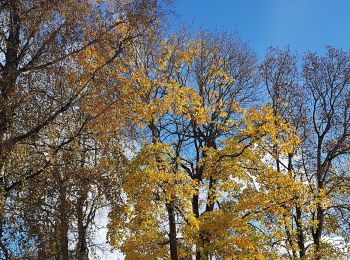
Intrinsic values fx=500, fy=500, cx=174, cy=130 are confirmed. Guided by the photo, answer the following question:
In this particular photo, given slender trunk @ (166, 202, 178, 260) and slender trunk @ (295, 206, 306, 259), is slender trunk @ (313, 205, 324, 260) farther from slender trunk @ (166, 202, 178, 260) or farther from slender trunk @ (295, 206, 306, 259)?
slender trunk @ (166, 202, 178, 260)

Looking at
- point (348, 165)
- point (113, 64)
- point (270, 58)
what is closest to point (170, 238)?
point (113, 64)

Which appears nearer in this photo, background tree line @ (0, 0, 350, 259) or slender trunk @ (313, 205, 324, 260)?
background tree line @ (0, 0, 350, 259)

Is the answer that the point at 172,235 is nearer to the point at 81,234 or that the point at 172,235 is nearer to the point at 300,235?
the point at 81,234

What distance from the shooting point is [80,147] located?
13.5m

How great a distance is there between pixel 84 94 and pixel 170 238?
7883 mm

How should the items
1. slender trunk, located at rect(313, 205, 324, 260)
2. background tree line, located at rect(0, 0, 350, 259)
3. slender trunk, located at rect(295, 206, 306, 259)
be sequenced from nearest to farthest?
background tree line, located at rect(0, 0, 350, 259)
slender trunk, located at rect(295, 206, 306, 259)
slender trunk, located at rect(313, 205, 324, 260)

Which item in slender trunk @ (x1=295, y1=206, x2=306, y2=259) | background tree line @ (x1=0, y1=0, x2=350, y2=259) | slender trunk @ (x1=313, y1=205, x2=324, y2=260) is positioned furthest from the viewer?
slender trunk @ (x1=313, y1=205, x2=324, y2=260)

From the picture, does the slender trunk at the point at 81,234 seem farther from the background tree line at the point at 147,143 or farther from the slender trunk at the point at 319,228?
the slender trunk at the point at 319,228

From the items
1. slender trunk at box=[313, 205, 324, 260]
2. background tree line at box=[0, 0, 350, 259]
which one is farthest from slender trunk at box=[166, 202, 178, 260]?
slender trunk at box=[313, 205, 324, 260]

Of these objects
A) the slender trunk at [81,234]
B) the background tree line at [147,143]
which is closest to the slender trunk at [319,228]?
the background tree line at [147,143]

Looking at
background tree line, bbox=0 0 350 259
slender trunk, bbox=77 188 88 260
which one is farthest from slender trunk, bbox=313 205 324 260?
slender trunk, bbox=77 188 88 260

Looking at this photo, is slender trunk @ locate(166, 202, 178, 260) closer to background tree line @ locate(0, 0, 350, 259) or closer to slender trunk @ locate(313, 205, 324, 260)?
background tree line @ locate(0, 0, 350, 259)

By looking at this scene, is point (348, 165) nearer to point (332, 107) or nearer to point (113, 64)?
point (332, 107)

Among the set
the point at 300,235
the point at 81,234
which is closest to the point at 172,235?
the point at 81,234
